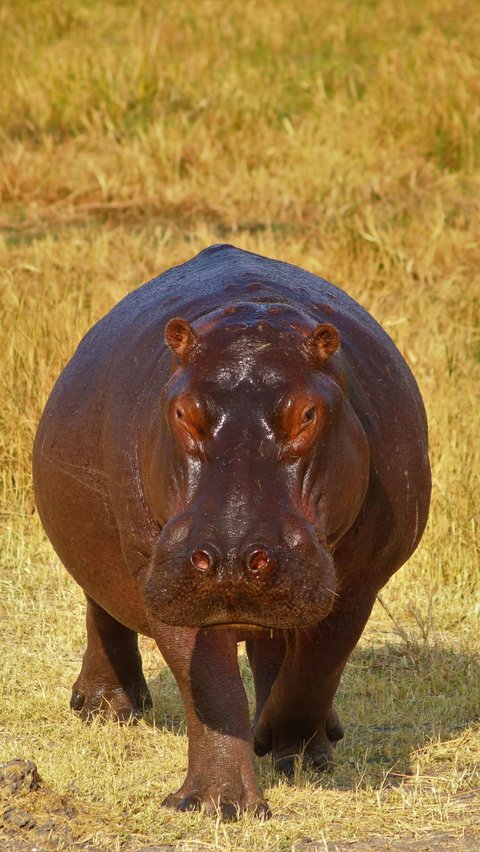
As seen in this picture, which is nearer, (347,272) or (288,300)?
(288,300)

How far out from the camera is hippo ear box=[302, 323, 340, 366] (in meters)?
3.43

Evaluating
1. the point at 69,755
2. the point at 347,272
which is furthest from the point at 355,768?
the point at 347,272

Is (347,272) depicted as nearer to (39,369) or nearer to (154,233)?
(154,233)

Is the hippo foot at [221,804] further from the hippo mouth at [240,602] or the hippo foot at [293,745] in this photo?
the hippo mouth at [240,602]

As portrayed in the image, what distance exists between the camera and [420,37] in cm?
1270

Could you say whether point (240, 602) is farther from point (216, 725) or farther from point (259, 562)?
point (216, 725)

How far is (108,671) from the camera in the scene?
16.0ft

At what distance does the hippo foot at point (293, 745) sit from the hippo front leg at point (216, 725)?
1.37ft

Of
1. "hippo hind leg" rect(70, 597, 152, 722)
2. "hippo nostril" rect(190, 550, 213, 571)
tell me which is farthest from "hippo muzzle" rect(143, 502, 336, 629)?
"hippo hind leg" rect(70, 597, 152, 722)

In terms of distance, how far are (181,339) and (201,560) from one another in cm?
59

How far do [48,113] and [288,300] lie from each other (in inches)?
311

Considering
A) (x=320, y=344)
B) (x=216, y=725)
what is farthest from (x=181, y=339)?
(x=216, y=725)

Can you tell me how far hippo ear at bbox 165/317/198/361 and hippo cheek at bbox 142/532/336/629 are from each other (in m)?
0.48

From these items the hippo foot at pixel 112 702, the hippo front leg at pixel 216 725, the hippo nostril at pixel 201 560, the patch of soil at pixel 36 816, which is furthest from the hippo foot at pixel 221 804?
the hippo foot at pixel 112 702
